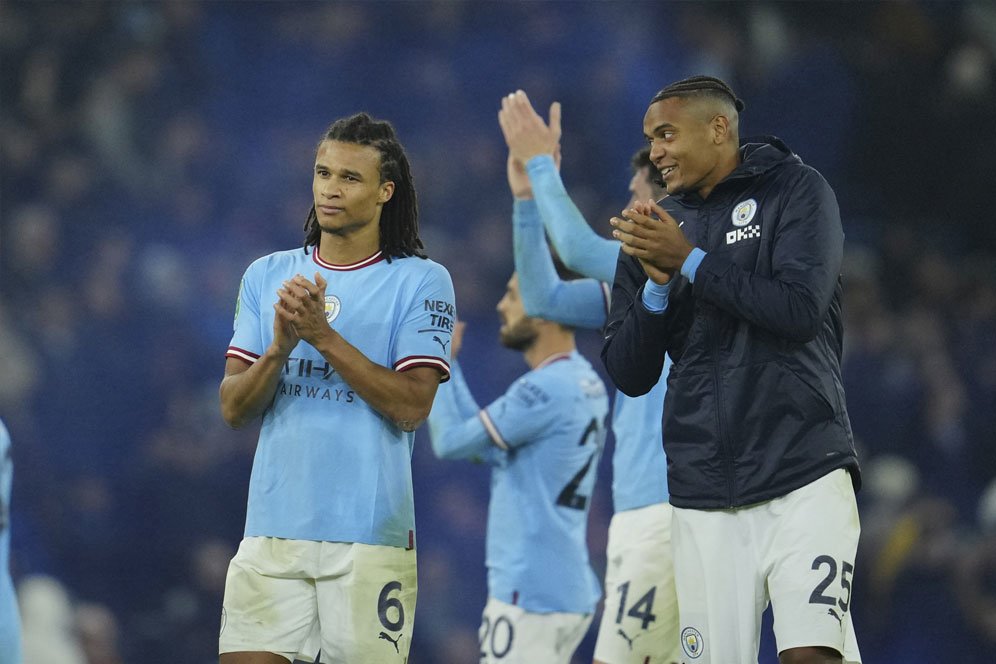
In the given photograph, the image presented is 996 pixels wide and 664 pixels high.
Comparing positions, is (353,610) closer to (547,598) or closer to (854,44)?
(547,598)

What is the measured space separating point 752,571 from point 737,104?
1.40m

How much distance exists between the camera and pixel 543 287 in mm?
4816

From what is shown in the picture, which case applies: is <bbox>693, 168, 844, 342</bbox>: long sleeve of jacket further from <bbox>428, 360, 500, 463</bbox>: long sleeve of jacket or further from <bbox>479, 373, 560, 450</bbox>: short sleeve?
<bbox>428, 360, 500, 463</bbox>: long sleeve of jacket

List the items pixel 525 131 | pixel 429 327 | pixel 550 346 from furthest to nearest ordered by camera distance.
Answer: pixel 550 346
pixel 525 131
pixel 429 327

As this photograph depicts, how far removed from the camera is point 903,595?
7.70 meters

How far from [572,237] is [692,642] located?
169cm

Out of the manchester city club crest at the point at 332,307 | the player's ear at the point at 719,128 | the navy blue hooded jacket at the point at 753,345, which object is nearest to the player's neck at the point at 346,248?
the manchester city club crest at the point at 332,307

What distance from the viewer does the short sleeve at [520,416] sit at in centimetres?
524

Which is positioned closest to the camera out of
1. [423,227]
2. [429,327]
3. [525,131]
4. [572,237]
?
[429,327]

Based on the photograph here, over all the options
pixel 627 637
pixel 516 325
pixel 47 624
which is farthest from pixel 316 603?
Result: pixel 47 624

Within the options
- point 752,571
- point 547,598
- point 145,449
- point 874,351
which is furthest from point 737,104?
point 145,449

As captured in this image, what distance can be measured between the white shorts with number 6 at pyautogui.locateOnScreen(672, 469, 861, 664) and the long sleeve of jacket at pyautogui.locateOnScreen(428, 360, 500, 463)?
6.66 ft

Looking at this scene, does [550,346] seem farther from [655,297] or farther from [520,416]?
[655,297]

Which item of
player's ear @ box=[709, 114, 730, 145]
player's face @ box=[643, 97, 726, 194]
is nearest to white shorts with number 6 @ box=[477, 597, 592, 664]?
player's face @ box=[643, 97, 726, 194]
